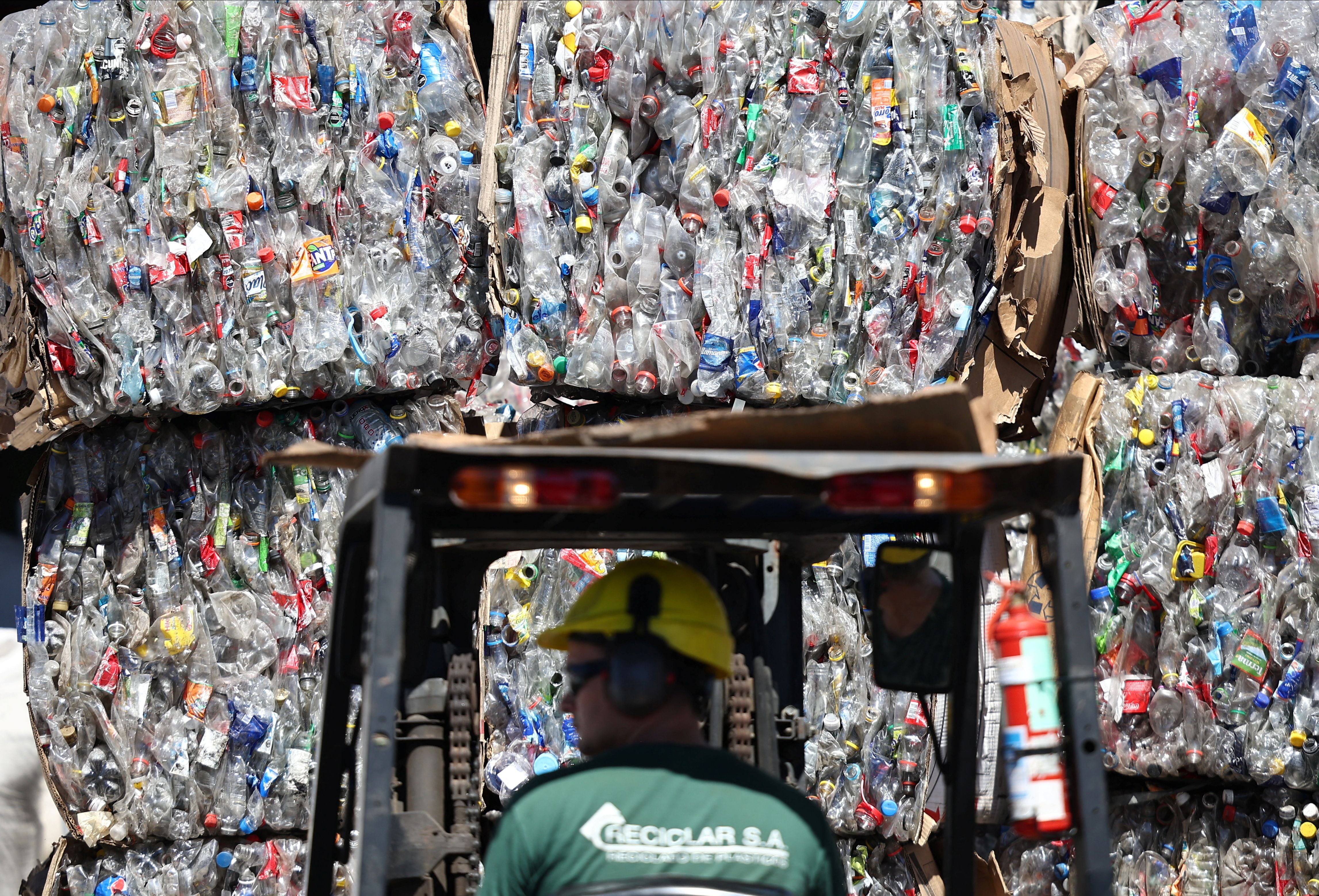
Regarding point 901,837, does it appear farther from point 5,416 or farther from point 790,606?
point 5,416

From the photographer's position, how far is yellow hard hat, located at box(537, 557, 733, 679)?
7.70ft

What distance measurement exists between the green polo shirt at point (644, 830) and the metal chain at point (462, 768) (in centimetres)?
62

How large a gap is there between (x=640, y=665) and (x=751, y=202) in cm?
230

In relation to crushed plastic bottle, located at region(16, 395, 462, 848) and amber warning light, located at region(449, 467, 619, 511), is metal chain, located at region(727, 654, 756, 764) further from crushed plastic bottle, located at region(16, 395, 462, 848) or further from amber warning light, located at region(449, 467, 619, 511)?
crushed plastic bottle, located at region(16, 395, 462, 848)

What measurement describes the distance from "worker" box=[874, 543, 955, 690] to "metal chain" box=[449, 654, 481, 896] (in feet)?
2.81

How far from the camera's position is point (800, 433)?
2244 millimetres

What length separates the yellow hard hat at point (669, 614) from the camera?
2.35m

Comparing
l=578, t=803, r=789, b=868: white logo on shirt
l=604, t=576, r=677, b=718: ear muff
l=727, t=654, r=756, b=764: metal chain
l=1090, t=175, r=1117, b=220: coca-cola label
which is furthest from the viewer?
l=1090, t=175, r=1117, b=220: coca-cola label

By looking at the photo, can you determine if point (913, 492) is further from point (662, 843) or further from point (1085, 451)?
point (1085, 451)

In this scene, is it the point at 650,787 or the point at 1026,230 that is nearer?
the point at 650,787

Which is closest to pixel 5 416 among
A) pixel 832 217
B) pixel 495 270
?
pixel 495 270

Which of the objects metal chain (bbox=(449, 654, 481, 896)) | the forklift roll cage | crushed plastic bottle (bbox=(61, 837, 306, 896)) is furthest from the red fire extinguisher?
crushed plastic bottle (bbox=(61, 837, 306, 896))

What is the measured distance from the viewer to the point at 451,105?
14.6 feet

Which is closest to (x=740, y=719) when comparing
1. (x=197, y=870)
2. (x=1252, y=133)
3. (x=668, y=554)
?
(x=668, y=554)
